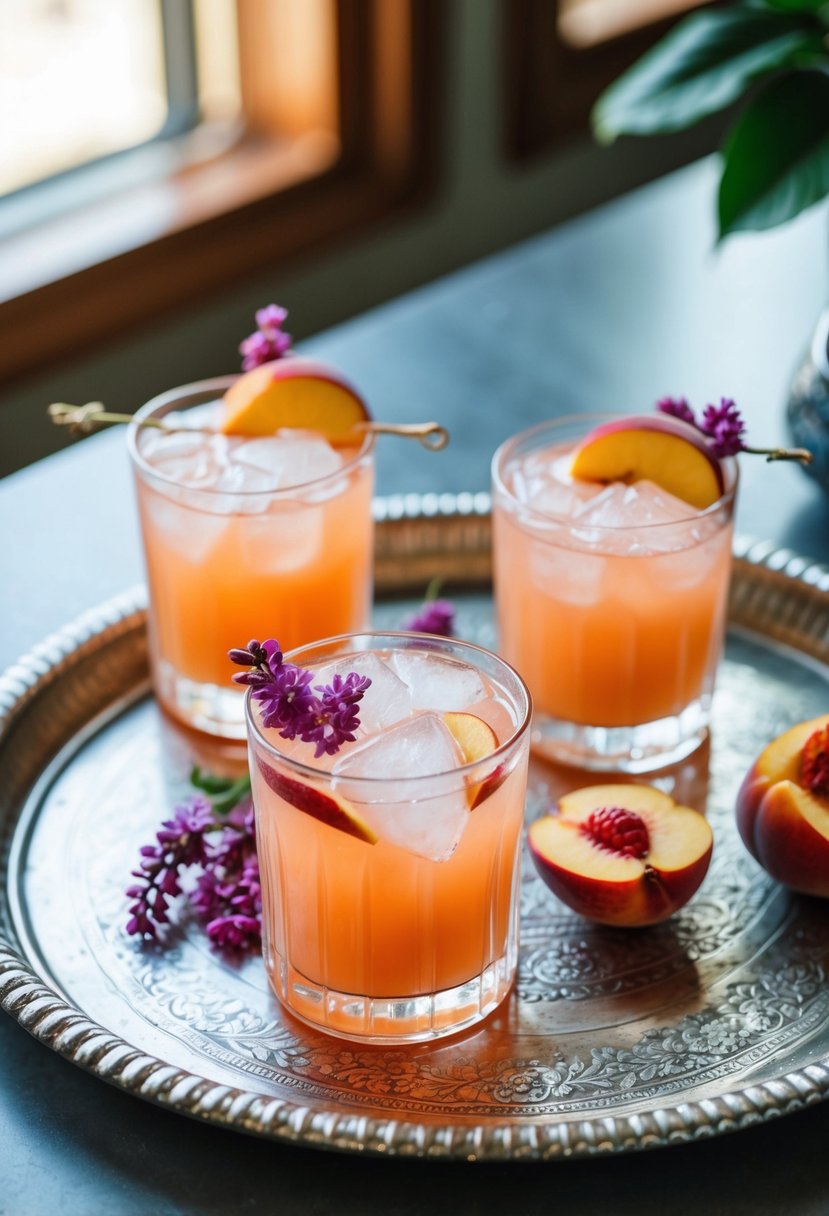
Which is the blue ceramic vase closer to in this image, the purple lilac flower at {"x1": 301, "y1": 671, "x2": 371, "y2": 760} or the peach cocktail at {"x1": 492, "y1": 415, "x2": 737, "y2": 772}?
the peach cocktail at {"x1": 492, "y1": 415, "x2": 737, "y2": 772}

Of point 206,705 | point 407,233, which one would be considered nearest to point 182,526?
point 206,705

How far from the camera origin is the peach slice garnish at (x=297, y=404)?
126cm

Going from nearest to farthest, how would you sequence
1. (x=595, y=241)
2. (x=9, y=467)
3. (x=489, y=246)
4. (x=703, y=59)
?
(x=703, y=59)
(x=595, y=241)
(x=9, y=467)
(x=489, y=246)

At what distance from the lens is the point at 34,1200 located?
0.88 meters

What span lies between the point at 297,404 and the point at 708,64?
650 mm

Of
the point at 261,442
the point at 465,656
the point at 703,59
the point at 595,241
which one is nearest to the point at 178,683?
the point at 261,442

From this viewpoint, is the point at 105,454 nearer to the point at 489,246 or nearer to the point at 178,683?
the point at 178,683

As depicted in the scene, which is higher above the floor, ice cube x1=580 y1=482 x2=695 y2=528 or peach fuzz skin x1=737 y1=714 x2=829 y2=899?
ice cube x1=580 y1=482 x2=695 y2=528

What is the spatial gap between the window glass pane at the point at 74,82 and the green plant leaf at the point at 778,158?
1.49 m

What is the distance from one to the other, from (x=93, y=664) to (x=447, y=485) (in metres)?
0.46

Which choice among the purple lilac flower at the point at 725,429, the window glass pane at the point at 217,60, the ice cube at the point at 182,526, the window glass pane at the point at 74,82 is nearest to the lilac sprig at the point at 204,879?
the ice cube at the point at 182,526

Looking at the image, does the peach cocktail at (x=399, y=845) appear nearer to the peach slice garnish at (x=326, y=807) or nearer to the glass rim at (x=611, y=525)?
the peach slice garnish at (x=326, y=807)

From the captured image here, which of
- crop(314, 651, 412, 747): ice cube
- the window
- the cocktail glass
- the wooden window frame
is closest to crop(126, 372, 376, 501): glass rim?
the cocktail glass

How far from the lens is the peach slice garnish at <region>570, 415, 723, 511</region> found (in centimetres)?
121
